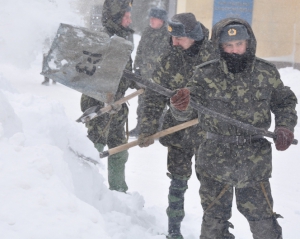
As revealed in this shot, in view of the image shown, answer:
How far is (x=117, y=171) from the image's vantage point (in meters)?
5.12

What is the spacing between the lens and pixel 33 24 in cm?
1750

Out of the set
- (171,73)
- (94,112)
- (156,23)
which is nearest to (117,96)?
(94,112)

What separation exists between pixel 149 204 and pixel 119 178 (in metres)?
0.40

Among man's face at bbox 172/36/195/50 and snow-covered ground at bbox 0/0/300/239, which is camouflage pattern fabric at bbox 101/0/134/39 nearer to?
snow-covered ground at bbox 0/0/300/239

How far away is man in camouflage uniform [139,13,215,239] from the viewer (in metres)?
4.03

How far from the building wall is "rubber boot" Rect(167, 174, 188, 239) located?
9716 millimetres

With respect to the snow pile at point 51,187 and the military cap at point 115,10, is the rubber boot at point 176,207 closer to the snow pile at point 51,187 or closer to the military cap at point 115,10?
the snow pile at point 51,187

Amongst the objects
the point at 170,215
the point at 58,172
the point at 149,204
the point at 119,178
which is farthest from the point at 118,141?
the point at 58,172

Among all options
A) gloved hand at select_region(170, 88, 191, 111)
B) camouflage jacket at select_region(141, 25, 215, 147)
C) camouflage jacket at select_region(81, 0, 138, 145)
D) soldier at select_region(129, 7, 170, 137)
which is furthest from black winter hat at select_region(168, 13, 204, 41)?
soldier at select_region(129, 7, 170, 137)

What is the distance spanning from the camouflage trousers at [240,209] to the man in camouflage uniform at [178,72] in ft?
2.33

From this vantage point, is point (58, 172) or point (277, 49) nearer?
point (58, 172)

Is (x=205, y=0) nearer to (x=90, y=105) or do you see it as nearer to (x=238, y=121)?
(x=90, y=105)

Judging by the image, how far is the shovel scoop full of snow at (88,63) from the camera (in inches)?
153

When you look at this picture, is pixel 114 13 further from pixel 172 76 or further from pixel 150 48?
pixel 150 48
